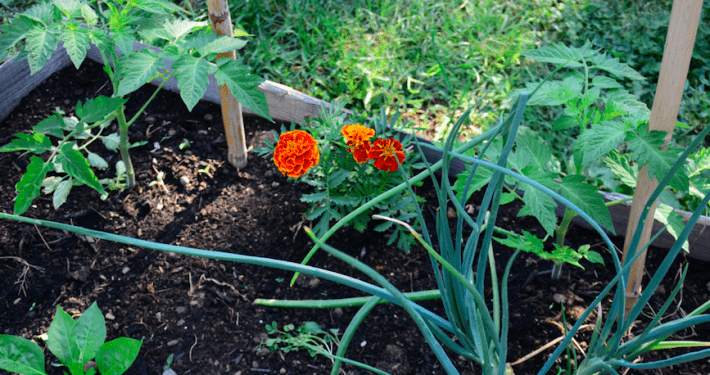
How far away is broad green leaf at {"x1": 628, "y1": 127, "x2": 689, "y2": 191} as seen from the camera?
1229 millimetres

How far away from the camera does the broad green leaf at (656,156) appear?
1.23 metres

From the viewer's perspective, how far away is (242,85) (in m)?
1.51

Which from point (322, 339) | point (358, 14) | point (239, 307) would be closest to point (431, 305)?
point (322, 339)

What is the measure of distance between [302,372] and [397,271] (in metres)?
0.50

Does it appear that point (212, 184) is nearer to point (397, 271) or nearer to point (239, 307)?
point (239, 307)

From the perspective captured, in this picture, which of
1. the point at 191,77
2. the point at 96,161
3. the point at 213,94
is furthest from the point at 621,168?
the point at 96,161

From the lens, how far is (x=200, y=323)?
167 centimetres

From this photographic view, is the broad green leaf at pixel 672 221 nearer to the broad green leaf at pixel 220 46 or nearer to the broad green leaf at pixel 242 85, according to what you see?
the broad green leaf at pixel 242 85

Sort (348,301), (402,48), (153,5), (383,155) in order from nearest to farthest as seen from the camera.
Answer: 1. (348,301)
2. (153,5)
3. (383,155)
4. (402,48)

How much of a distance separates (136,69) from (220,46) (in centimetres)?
26

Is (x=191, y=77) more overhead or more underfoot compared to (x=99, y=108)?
more overhead

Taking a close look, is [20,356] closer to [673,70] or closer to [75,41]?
[75,41]

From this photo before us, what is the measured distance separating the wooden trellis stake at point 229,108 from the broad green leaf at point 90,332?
851 mm

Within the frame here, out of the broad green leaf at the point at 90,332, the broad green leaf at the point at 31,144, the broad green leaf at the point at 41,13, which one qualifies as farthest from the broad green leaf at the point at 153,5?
the broad green leaf at the point at 90,332
